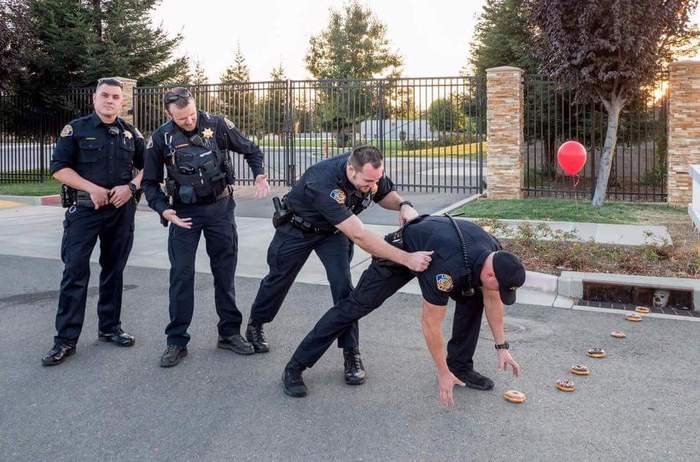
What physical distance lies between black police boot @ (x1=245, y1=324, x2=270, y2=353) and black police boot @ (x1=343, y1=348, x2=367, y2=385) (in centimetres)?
83

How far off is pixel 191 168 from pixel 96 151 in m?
0.81

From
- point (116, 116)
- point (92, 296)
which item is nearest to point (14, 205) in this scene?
point (92, 296)

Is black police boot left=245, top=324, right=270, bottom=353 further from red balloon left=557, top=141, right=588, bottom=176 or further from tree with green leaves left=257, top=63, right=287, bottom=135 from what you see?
tree with green leaves left=257, top=63, right=287, bottom=135

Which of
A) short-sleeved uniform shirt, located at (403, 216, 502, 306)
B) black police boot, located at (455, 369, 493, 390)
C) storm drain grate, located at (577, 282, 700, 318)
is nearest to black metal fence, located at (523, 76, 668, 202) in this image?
storm drain grate, located at (577, 282, 700, 318)

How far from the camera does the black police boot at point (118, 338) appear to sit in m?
5.53

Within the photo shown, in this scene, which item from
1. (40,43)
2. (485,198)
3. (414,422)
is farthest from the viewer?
(40,43)

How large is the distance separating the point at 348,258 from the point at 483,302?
1079 mm

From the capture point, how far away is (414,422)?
13.3ft

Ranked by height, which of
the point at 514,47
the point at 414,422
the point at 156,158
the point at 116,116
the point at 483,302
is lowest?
the point at 414,422

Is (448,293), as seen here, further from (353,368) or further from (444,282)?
(353,368)

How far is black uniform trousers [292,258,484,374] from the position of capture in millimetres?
4355

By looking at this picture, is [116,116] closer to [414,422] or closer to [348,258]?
[348,258]

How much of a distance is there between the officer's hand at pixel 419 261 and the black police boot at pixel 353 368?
3.52ft

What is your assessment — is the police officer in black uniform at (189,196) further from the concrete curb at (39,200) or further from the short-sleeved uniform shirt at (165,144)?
the concrete curb at (39,200)
